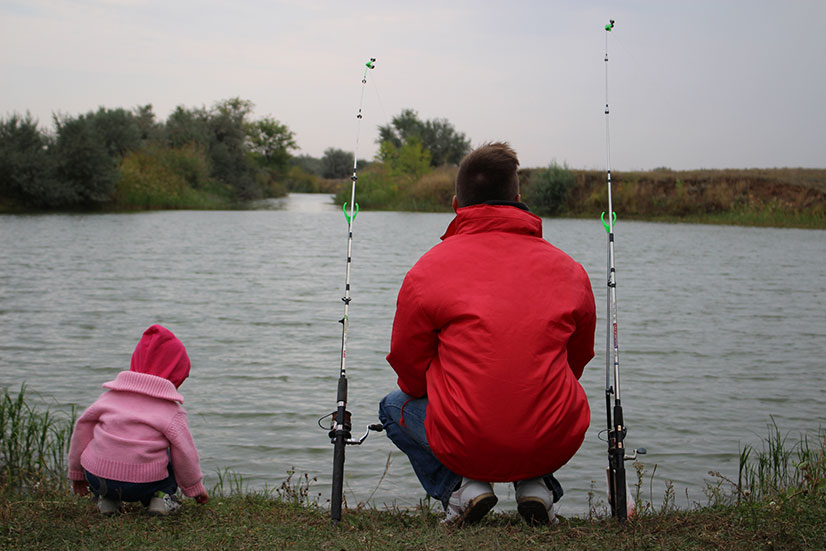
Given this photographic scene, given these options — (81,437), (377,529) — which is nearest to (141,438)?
(81,437)

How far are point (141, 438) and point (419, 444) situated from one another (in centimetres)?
116

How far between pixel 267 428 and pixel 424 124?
5680cm

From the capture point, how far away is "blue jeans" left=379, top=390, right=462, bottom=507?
3002 millimetres

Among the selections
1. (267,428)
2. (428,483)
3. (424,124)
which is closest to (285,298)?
(267,428)

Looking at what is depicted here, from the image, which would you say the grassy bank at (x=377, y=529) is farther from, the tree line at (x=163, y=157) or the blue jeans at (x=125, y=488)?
the tree line at (x=163, y=157)

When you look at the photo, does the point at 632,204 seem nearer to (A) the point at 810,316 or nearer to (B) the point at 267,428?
(A) the point at 810,316

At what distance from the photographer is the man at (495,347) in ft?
8.57

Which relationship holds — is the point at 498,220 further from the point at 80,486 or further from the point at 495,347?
the point at 80,486

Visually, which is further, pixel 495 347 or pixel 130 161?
pixel 130 161

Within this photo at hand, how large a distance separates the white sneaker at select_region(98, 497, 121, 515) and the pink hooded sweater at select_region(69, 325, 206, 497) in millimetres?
154

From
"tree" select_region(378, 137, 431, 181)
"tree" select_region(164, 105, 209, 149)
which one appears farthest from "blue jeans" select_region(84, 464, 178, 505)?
"tree" select_region(164, 105, 209, 149)

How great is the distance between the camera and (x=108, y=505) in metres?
3.21

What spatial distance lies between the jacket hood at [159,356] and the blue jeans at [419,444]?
92 centimetres

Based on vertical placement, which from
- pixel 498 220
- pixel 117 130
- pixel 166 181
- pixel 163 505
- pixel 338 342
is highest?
pixel 117 130
